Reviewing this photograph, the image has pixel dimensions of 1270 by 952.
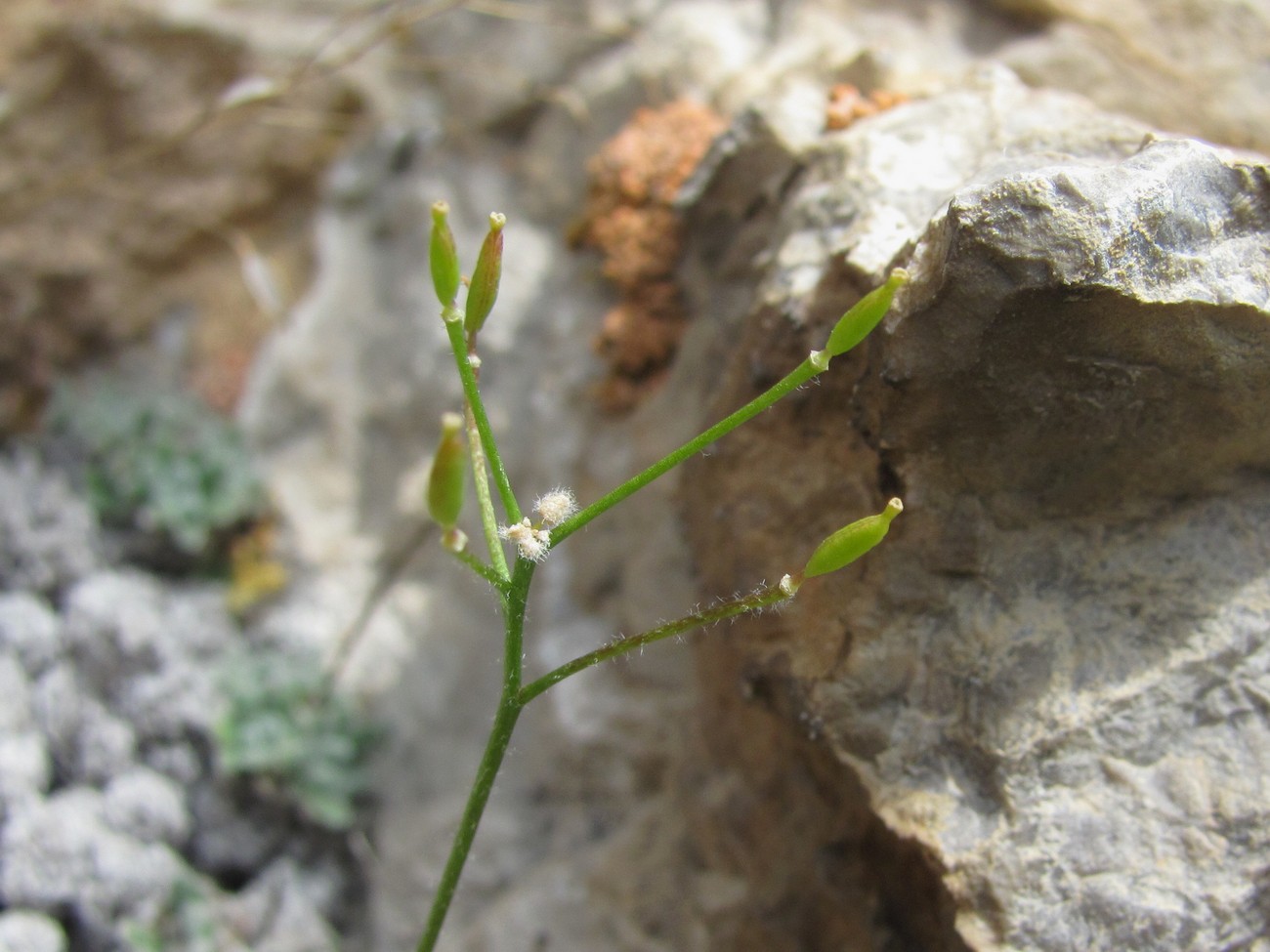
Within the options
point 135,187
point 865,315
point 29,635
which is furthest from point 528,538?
point 135,187

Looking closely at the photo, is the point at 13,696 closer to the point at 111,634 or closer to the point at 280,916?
the point at 111,634

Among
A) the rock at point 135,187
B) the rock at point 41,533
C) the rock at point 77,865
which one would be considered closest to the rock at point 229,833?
the rock at point 77,865

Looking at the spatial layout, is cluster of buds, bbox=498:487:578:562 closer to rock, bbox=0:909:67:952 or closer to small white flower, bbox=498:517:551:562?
small white flower, bbox=498:517:551:562

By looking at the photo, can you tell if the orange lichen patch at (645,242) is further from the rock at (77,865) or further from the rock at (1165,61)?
the rock at (77,865)

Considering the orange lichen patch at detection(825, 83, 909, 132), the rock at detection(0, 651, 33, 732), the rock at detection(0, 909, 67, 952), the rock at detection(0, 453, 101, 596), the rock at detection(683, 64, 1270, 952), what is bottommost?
the rock at detection(683, 64, 1270, 952)

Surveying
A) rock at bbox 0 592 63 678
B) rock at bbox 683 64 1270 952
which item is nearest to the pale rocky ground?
rock at bbox 683 64 1270 952

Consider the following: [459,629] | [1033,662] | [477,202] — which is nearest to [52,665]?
[459,629]
